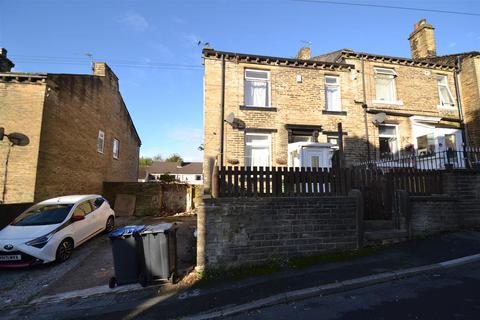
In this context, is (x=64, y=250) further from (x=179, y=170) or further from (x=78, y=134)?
(x=179, y=170)

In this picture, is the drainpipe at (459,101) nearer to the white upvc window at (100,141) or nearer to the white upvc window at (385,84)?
the white upvc window at (385,84)

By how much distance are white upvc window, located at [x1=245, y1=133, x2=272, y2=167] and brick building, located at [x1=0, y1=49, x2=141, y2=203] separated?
29.4 ft

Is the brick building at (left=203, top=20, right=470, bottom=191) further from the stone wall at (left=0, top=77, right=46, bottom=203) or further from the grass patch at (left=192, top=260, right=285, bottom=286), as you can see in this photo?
the stone wall at (left=0, top=77, right=46, bottom=203)

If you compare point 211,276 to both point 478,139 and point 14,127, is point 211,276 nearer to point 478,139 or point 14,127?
point 14,127

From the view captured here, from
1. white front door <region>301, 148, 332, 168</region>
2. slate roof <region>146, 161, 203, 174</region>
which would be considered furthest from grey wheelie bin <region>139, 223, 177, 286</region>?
slate roof <region>146, 161, 203, 174</region>

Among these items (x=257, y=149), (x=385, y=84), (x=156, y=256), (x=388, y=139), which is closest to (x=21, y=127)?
(x=257, y=149)

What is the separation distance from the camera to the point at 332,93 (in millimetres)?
13844

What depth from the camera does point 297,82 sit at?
13281 millimetres

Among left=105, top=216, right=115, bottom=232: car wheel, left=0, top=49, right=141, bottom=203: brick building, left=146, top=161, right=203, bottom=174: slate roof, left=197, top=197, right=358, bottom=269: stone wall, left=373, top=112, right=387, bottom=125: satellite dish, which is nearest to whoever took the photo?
left=197, top=197, right=358, bottom=269: stone wall

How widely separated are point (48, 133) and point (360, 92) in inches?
584

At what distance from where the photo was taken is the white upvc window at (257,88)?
510 inches

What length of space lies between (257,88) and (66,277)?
407 inches

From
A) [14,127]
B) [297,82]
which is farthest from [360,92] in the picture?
[14,127]

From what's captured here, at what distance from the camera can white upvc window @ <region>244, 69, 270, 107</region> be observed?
13.0m
